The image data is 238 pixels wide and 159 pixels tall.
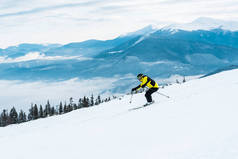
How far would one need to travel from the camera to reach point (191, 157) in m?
8.01

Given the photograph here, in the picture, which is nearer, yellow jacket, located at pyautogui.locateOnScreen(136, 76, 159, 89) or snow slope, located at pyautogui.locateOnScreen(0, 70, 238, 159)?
snow slope, located at pyautogui.locateOnScreen(0, 70, 238, 159)

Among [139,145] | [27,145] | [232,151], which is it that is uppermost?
[232,151]

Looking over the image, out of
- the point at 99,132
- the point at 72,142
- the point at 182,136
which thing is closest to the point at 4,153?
the point at 72,142

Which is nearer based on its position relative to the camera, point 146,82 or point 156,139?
point 156,139

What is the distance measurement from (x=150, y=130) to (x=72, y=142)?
3.53 metres

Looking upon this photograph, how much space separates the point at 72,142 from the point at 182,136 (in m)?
4.92

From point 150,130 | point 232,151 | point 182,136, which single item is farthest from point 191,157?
point 150,130

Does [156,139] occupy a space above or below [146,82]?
above

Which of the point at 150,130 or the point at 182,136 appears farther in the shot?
the point at 150,130

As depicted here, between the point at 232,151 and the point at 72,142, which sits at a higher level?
the point at 232,151

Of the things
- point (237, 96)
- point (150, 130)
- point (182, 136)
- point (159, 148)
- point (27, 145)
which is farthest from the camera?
point (237, 96)

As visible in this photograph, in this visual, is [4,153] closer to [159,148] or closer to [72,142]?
[72,142]

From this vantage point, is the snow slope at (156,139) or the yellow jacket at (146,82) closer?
the snow slope at (156,139)

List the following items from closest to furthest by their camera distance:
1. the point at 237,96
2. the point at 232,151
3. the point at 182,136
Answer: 1. the point at 232,151
2. the point at 182,136
3. the point at 237,96
